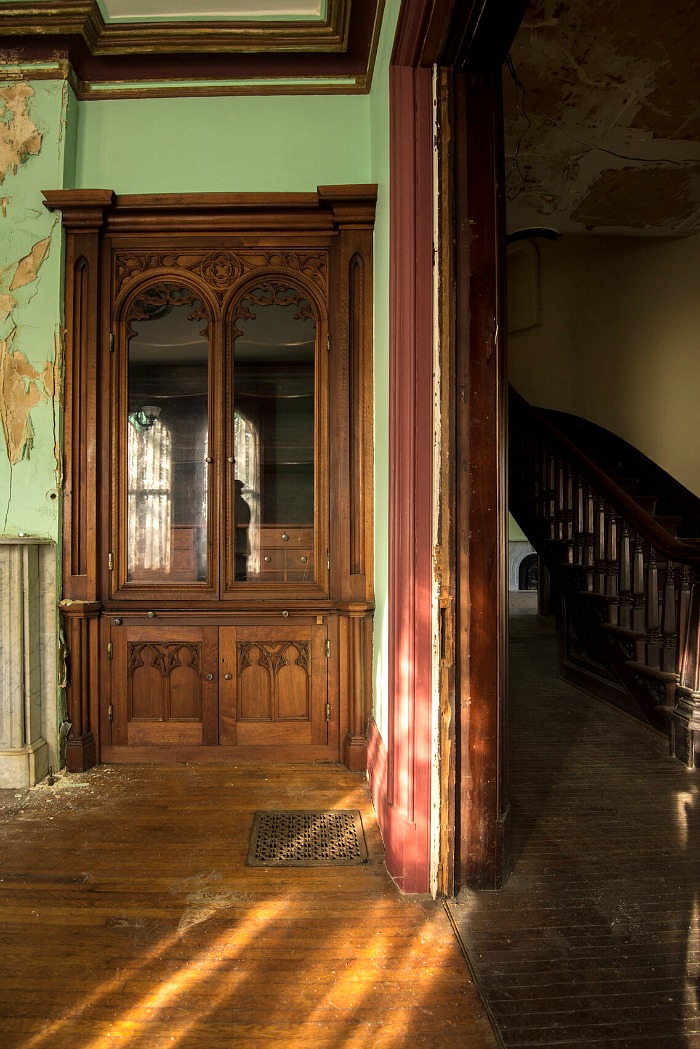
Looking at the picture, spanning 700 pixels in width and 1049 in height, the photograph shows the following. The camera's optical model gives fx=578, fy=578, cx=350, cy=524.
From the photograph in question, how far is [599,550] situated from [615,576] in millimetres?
192

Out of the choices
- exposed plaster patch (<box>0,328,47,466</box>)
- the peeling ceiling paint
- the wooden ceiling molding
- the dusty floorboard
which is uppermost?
the peeling ceiling paint

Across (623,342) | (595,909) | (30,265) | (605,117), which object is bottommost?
(595,909)

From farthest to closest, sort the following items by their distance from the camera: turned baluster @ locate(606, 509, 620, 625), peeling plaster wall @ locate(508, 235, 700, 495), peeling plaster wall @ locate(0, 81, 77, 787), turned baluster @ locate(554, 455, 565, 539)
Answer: peeling plaster wall @ locate(508, 235, 700, 495)
turned baluster @ locate(554, 455, 565, 539)
turned baluster @ locate(606, 509, 620, 625)
peeling plaster wall @ locate(0, 81, 77, 787)

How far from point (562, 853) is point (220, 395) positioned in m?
2.30

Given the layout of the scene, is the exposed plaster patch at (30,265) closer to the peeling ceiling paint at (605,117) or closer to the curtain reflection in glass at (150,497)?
the curtain reflection in glass at (150,497)

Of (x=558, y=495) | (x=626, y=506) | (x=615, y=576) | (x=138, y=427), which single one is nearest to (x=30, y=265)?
(x=138, y=427)

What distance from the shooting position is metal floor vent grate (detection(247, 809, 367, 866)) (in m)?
1.90

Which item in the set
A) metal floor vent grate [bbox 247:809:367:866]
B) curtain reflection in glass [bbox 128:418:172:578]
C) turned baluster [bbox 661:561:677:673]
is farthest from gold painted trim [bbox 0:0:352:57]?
metal floor vent grate [bbox 247:809:367:866]

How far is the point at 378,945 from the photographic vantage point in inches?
59.1

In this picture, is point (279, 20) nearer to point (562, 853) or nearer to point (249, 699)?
point (249, 699)

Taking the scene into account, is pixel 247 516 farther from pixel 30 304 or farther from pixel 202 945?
pixel 202 945

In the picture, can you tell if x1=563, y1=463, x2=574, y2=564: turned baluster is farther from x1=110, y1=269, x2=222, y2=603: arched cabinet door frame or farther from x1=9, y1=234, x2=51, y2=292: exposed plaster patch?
x1=9, y1=234, x2=51, y2=292: exposed plaster patch

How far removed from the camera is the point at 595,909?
5.41ft

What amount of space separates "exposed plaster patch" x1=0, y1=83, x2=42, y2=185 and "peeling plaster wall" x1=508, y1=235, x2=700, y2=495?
15.3ft
